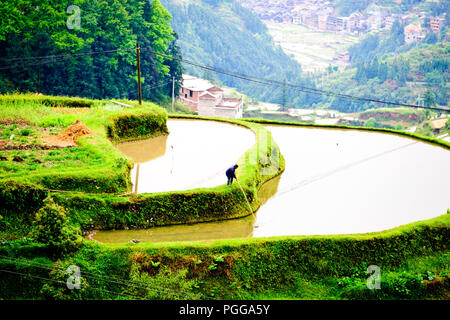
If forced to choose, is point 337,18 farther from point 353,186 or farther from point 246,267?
point 246,267

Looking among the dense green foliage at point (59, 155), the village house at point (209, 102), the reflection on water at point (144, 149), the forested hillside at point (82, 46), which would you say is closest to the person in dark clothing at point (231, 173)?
the dense green foliage at point (59, 155)

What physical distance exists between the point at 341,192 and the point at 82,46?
81.8ft

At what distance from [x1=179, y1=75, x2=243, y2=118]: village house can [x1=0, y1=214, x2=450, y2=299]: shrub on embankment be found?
3979cm

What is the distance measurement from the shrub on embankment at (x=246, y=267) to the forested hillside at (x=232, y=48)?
221 ft

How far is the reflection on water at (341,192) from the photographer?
13273mm

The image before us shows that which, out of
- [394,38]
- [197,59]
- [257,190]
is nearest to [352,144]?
[257,190]

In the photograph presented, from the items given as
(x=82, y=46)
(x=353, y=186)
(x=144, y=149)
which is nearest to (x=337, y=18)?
(x=82, y=46)

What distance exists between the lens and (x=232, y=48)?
93.4 metres

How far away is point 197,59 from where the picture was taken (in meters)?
83.7

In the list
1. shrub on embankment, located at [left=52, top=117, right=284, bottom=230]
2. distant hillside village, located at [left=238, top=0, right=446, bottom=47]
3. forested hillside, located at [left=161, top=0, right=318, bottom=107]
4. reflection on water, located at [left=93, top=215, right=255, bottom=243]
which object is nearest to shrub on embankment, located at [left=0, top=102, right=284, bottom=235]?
shrub on embankment, located at [left=52, top=117, right=284, bottom=230]

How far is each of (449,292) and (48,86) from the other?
1209 inches

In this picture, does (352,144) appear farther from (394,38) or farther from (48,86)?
(394,38)

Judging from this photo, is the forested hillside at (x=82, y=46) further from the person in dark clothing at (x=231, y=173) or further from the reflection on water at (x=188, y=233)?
the reflection on water at (x=188, y=233)

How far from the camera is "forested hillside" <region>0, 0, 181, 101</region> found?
32062 millimetres
